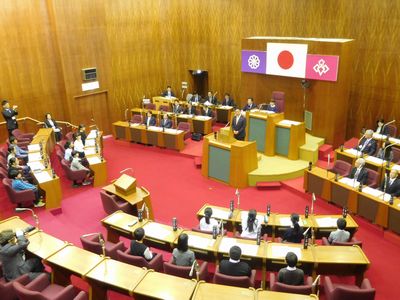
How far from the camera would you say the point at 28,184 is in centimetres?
843

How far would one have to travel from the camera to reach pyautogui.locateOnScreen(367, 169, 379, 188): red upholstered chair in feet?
26.5

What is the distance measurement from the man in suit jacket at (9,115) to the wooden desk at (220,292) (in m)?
9.02

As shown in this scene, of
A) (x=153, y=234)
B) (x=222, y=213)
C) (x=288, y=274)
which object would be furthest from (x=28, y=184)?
(x=288, y=274)

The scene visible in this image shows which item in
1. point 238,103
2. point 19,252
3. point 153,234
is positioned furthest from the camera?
point 238,103

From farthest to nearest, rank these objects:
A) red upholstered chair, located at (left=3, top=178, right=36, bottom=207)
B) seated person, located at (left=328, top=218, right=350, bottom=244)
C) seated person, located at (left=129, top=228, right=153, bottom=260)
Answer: red upholstered chair, located at (left=3, top=178, right=36, bottom=207), seated person, located at (left=328, top=218, right=350, bottom=244), seated person, located at (left=129, top=228, right=153, bottom=260)

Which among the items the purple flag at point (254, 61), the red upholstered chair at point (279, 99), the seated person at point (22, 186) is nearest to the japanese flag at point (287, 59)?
the purple flag at point (254, 61)

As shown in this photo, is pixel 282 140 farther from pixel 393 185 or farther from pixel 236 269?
pixel 236 269

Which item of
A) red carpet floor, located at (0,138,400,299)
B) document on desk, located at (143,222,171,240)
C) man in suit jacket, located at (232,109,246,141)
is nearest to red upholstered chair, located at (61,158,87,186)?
red carpet floor, located at (0,138,400,299)

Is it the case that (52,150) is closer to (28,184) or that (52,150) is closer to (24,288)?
(28,184)

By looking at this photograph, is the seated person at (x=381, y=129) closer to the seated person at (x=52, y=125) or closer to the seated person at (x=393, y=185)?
the seated person at (x=393, y=185)

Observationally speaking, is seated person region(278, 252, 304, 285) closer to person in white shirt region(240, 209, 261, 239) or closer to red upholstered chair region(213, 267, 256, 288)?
red upholstered chair region(213, 267, 256, 288)

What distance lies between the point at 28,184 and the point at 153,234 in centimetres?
376

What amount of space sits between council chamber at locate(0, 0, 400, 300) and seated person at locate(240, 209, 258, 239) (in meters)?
0.02

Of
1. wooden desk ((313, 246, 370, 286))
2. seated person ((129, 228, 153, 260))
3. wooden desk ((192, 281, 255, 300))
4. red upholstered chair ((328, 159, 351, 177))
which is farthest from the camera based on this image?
red upholstered chair ((328, 159, 351, 177))
